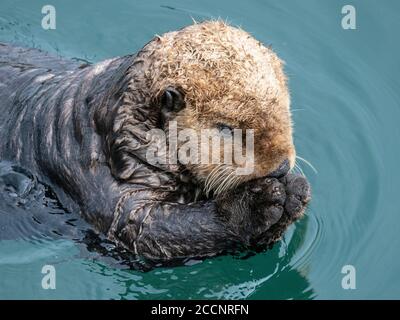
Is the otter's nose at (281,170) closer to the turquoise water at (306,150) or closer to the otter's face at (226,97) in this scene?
the otter's face at (226,97)

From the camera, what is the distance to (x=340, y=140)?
244 inches

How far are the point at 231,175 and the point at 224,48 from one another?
28.6 inches

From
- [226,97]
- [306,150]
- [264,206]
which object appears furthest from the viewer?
[306,150]

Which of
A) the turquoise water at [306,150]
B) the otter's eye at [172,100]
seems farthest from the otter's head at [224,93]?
the turquoise water at [306,150]

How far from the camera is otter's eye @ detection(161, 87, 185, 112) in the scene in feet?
14.2

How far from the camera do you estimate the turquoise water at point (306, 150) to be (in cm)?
497

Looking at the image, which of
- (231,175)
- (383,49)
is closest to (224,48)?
(231,175)

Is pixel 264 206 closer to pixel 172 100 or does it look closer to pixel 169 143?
pixel 169 143

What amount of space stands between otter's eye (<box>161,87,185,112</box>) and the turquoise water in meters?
1.07

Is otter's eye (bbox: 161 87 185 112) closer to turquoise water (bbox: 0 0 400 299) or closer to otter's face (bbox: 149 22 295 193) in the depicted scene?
otter's face (bbox: 149 22 295 193)

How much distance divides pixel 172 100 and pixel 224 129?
336 mm

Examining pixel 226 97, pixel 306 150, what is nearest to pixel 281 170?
pixel 226 97

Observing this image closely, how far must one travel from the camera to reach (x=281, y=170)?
14.3 ft

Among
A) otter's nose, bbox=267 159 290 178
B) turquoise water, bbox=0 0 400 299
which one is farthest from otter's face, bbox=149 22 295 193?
turquoise water, bbox=0 0 400 299
